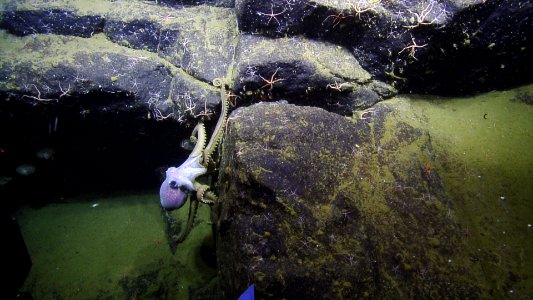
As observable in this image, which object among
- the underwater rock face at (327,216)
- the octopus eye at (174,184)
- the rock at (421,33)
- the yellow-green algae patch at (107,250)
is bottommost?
the yellow-green algae patch at (107,250)

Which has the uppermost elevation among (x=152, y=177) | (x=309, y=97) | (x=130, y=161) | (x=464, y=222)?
(x=309, y=97)

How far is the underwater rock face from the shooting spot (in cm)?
232

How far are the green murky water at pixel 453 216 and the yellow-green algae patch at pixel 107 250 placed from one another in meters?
0.02

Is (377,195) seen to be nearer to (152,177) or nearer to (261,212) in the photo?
(261,212)

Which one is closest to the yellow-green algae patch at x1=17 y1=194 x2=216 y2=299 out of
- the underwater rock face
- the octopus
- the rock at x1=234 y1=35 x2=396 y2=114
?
the octopus

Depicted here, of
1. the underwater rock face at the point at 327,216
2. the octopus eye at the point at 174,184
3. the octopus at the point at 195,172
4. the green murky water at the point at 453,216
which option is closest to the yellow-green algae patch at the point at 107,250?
the green murky water at the point at 453,216

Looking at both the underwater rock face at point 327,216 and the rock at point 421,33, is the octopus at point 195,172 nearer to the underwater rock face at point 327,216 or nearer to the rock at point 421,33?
the underwater rock face at point 327,216

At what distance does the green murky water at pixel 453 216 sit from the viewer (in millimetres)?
2801

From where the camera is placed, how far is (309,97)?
375 centimetres

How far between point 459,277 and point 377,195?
984 mm

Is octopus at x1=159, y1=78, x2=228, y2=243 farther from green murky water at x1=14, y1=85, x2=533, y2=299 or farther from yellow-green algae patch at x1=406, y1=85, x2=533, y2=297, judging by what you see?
yellow-green algae patch at x1=406, y1=85, x2=533, y2=297

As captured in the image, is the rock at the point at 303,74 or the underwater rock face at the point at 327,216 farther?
the rock at the point at 303,74

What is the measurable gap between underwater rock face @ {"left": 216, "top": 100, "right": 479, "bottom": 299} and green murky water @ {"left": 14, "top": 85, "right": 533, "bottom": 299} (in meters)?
0.40

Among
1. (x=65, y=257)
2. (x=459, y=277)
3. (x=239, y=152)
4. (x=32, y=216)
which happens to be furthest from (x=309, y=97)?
(x=32, y=216)
